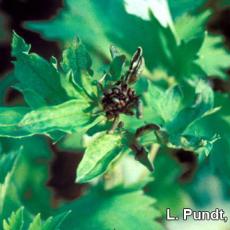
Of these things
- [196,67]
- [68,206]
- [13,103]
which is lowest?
[68,206]

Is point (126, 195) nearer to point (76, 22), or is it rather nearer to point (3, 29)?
point (76, 22)

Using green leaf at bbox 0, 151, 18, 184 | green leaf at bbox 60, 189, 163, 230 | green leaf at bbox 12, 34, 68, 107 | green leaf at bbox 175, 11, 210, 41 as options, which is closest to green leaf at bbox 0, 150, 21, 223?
green leaf at bbox 0, 151, 18, 184

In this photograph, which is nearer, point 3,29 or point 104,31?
point 104,31

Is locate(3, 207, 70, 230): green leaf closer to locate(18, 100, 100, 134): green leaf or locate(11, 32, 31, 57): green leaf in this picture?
locate(18, 100, 100, 134): green leaf

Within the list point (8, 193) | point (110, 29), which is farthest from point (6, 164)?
point (110, 29)

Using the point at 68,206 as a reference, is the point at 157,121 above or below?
above

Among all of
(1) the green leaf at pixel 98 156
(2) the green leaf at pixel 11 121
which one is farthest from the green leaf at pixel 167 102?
(2) the green leaf at pixel 11 121

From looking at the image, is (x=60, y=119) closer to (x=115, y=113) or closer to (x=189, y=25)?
(x=115, y=113)

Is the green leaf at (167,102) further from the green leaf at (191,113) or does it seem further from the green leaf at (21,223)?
the green leaf at (21,223)

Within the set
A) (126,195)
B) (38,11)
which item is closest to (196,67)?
(126,195)
